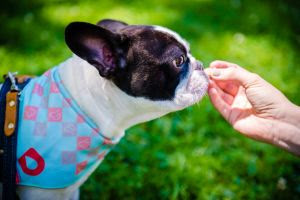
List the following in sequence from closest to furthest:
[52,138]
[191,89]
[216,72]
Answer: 1. [52,138]
2. [191,89]
3. [216,72]

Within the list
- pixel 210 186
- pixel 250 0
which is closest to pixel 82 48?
pixel 210 186

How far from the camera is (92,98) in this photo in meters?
2.19

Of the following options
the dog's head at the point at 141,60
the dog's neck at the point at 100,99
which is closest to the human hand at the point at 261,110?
the dog's head at the point at 141,60

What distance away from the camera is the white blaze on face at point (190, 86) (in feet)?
7.58

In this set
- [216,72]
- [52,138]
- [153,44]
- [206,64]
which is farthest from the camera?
[206,64]

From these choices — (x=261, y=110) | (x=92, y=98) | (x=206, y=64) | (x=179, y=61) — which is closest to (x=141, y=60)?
(x=179, y=61)

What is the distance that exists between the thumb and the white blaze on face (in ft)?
0.38

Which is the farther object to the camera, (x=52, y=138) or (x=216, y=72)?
(x=216, y=72)

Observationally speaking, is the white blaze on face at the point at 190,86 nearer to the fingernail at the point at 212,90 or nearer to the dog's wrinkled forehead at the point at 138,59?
the dog's wrinkled forehead at the point at 138,59

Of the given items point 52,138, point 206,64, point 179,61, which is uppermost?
point 179,61

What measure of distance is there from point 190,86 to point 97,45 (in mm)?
613

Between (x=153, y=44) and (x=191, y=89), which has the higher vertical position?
(x=153, y=44)

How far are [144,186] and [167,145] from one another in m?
0.51

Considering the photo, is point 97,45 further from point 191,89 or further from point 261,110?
point 261,110
